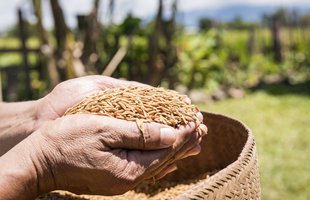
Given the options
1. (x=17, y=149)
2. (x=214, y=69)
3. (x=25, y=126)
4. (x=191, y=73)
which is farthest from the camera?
(x=214, y=69)

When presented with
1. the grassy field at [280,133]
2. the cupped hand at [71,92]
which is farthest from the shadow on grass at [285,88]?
the cupped hand at [71,92]

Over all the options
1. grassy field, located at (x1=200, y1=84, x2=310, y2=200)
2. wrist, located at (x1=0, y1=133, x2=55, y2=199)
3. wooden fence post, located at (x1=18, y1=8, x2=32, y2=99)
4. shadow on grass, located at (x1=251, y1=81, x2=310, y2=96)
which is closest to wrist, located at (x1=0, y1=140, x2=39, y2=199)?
wrist, located at (x1=0, y1=133, x2=55, y2=199)

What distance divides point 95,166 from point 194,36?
7491 millimetres

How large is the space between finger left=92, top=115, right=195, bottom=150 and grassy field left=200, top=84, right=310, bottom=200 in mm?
2446

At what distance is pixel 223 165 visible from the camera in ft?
5.51

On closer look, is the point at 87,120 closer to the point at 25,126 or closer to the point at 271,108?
the point at 25,126

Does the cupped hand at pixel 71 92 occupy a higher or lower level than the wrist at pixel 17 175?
higher

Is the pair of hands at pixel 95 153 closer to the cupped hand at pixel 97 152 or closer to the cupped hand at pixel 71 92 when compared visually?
the cupped hand at pixel 97 152

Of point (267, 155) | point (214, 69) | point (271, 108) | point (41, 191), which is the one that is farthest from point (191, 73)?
point (41, 191)

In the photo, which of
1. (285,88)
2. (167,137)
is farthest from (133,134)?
(285,88)

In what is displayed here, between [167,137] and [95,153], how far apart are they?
0.59 ft

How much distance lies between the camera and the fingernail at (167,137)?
115cm

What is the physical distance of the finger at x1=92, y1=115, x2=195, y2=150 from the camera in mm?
1109

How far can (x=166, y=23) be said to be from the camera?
23.2 ft
